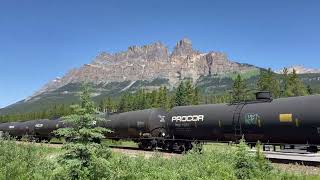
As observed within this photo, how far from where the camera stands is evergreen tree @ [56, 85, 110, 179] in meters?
15.2

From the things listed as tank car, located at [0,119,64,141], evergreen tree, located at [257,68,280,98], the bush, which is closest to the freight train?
the bush

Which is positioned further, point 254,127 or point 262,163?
point 254,127

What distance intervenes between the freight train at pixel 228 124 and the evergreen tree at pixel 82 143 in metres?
12.3

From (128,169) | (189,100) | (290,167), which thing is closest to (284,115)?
(290,167)

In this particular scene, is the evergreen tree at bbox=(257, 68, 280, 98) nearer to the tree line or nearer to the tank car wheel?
the tree line

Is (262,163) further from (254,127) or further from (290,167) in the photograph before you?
(254,127)

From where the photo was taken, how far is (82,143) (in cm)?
1545

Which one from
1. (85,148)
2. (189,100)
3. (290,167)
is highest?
(189,100)

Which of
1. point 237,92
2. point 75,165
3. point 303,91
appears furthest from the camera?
point 237,92

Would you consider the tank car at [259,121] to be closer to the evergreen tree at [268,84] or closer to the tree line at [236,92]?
the tree line at [236,92]

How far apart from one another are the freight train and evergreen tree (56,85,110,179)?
12265mm

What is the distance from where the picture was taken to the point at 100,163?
15445 mm

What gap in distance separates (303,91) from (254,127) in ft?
311

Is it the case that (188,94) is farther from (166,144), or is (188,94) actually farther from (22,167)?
(22,167)
